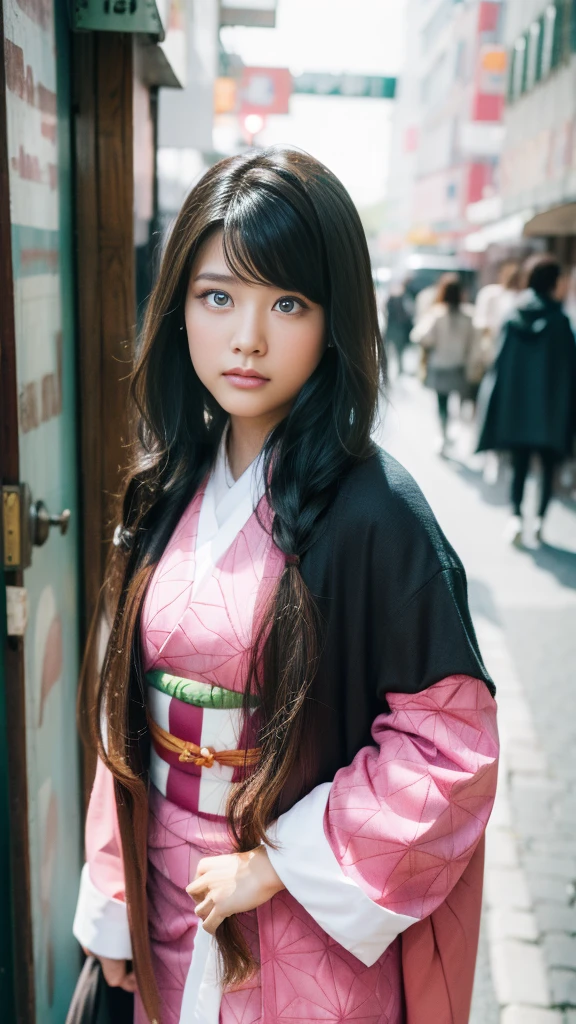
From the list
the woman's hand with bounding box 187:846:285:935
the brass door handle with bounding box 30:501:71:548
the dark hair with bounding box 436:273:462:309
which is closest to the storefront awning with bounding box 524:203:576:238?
the dark hair with bounding box 436:273:462:309

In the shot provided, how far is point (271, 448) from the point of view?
61.7 inches

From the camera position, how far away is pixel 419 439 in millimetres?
11742

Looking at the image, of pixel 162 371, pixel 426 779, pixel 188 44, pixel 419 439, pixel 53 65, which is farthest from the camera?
pixel 419 439

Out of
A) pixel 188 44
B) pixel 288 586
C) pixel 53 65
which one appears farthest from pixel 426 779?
pixel 188 44

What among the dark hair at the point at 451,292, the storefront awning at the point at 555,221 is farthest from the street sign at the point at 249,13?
the storefront awning at the point at 555,221

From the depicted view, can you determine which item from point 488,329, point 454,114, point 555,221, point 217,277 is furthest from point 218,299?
point 454,114

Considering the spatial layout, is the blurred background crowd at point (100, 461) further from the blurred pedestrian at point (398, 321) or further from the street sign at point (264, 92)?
the blurred pedestrian at point (398, 321)

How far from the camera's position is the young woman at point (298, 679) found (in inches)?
53.5

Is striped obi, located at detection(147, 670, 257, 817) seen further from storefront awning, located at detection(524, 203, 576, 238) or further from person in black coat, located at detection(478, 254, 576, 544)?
storefront awning, located at detection(524, 203, 576, 238)

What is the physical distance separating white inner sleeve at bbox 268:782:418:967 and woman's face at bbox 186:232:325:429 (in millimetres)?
621

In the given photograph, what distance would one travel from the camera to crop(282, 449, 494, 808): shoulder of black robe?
1.36 metres

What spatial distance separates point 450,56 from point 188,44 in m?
49.7

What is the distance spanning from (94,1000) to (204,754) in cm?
60

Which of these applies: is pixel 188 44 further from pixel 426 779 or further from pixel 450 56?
pixel 450 56
